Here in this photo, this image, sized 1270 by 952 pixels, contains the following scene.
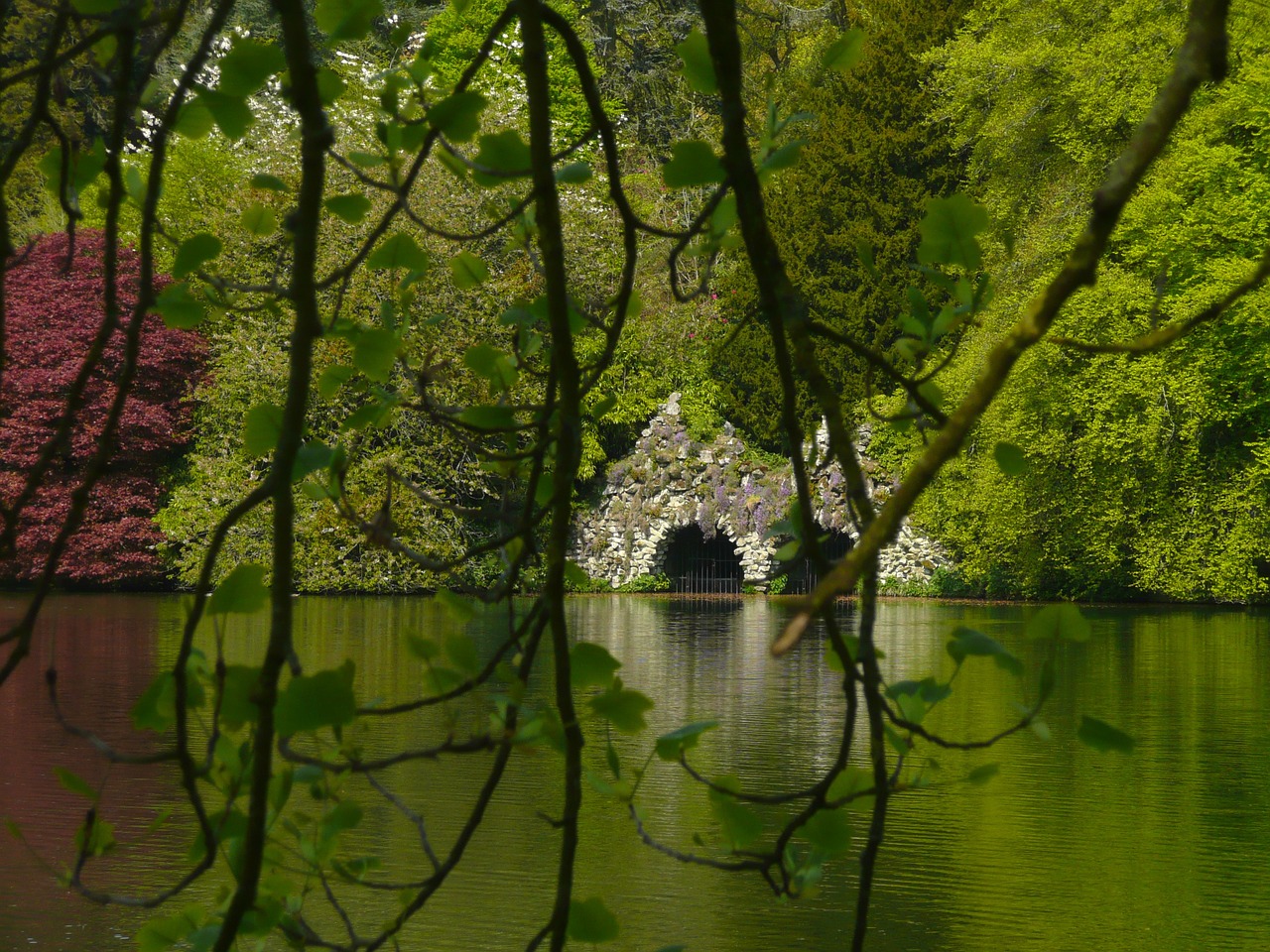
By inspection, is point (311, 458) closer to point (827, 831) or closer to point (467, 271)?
point (467, 271)

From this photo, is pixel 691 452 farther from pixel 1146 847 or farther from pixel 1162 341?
pixel 1162 341

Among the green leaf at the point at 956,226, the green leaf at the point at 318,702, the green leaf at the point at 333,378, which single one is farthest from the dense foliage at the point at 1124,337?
the green leaf at the point at 318,702

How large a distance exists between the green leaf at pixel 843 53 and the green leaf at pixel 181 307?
20.1 inches

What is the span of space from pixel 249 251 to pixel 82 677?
11.5m

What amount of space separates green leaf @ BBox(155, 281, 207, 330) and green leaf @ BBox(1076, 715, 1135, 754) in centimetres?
70

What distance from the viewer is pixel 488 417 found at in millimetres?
1180

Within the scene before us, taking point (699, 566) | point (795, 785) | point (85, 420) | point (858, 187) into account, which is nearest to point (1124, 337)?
point (858, 187)

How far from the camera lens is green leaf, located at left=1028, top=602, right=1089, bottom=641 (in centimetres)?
92

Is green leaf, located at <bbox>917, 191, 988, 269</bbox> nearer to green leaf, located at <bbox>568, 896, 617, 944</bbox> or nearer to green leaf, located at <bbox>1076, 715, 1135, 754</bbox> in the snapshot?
green leaf, located at <bbox>1076, 715, 1135, 754</bbox>

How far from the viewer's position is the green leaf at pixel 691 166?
0.92m

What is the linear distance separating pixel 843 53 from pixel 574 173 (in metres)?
0.25

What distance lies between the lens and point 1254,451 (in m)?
18.8

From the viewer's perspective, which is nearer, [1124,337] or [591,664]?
[591,664]

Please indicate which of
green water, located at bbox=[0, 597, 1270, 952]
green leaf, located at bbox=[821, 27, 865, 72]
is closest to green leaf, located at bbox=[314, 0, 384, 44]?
green leaf, located at bbox=[821, 27, 865, 72]
